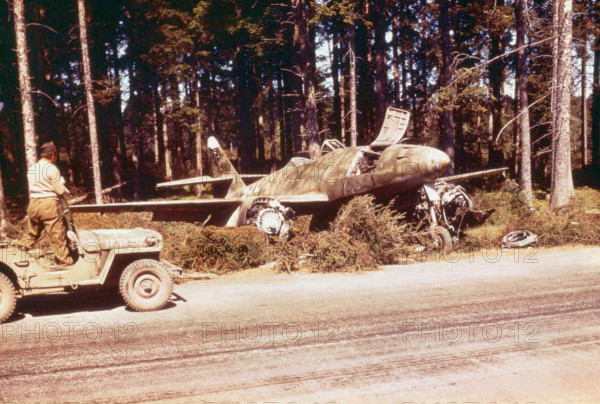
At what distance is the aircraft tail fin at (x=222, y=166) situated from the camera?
20172mm

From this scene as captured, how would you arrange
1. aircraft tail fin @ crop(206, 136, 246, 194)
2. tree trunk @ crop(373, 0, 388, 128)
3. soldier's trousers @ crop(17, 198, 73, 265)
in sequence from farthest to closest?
tree trunk @ crop(373, 0, 388, 128), aircraft tail fin @ crop(206, 136, 246, 194), soldier's trousers @ crop(17, 198, 73, 265)

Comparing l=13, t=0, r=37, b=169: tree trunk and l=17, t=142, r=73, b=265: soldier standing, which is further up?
l=13, t=0, r=37, b=169: tree trunk

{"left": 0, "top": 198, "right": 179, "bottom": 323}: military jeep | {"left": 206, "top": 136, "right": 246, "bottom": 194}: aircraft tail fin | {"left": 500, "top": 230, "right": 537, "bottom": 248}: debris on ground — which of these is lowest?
{"left": 500, "top": 230, "right": 537, "bottom": 248}: debris on ground

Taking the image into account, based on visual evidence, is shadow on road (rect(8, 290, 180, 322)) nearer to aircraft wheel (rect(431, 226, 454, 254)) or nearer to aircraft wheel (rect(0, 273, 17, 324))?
aircraft wheel (rect(0, 273, 17, 324))

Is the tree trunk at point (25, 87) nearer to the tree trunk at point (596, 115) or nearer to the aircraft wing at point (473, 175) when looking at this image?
the aircraft wing at point (473, 175)

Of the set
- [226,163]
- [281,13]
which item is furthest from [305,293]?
[281,13]

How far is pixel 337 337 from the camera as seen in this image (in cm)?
616

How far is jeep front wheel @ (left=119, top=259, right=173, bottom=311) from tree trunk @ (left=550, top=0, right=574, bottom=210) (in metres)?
14.2

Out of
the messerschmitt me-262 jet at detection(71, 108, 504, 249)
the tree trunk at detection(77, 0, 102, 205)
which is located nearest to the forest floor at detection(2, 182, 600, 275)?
the messerschmitt me-262 jet at detection(71, 108, 504, 249)

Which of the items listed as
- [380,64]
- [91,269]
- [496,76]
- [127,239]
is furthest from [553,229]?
[496,76]

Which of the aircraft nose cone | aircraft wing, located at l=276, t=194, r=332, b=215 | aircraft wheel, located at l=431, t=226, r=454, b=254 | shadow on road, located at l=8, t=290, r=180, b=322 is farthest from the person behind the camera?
aircraft wing, located at l=276, t=194, r=332, b=215

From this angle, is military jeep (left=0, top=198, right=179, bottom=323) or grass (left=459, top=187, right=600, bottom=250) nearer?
military jeep (left=0, top=198, right=179, bottom=323)

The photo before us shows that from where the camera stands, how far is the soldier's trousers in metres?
7.14

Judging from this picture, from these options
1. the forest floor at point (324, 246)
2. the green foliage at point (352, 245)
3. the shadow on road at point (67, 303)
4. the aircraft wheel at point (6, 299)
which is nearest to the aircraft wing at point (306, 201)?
the forest floor at point (324, 246)
